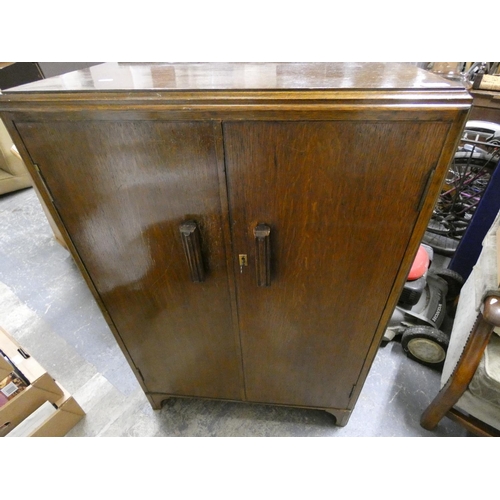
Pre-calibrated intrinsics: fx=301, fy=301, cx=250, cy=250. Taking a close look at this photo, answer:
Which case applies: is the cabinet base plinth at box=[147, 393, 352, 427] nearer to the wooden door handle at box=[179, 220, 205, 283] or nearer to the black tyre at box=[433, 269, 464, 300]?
the wooden door handle at box=[179, 220, 205, 283]

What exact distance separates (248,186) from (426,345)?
3.84 feet

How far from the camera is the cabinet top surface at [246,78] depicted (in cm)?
51

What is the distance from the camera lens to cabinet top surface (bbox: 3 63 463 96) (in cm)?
51

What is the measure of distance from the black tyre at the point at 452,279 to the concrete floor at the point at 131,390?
0.42 meters

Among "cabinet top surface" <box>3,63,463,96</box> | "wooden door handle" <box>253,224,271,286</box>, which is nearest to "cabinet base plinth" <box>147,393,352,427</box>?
"wooden door handle" <box>253,224,271,286</box>

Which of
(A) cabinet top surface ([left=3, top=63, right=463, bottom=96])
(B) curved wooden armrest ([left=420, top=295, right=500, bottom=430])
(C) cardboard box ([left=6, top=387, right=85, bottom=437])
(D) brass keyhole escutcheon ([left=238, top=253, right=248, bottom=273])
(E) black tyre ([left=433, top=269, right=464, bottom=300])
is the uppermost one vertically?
(A) cabinet top surface ([left=3, top=63, right=463, bottom=96])

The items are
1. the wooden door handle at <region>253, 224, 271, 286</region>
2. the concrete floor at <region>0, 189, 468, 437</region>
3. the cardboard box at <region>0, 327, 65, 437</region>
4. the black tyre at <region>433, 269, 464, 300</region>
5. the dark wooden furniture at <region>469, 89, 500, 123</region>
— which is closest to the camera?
the wooden door handle at <region>253, 224, 271, 286</region>

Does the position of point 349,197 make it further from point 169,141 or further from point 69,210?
point 69,210

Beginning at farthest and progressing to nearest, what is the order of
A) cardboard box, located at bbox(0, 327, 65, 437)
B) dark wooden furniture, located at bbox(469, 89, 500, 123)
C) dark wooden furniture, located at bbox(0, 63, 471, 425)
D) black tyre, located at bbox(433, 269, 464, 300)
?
dark wooden furniture, located at bbox(469, 89, 500, 123) → black tyre, located at bbox(433, 269, 464, 300) → cardboard box, located at bbox(0, 327, 65, 437) → dark wooden furniture, located at bbox(0, 63, 471, 425)

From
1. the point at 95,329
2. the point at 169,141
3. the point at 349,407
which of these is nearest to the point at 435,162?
the point at 169,141

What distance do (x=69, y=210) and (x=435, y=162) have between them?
730 millimetres

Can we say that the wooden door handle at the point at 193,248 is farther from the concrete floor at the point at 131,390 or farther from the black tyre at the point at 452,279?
the black tyre at the point at 452,279

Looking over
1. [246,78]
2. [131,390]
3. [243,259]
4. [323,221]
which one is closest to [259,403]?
[131,390]

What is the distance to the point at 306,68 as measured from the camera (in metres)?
0.64
